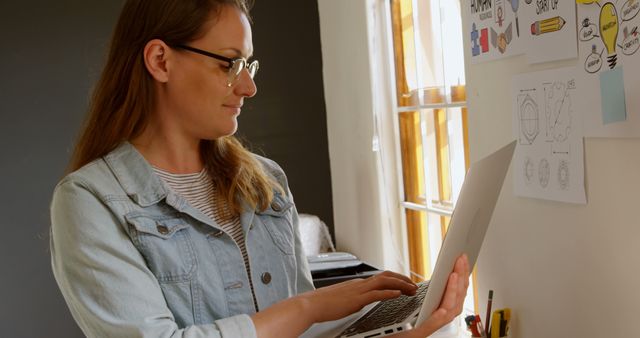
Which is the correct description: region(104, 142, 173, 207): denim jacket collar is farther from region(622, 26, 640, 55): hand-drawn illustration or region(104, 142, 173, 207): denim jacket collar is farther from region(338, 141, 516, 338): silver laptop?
region(622, 26, 640, 55): hand-drawn illustration

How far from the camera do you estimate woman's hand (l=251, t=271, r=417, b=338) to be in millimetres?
1354

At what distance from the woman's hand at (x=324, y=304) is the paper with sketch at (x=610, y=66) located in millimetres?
471

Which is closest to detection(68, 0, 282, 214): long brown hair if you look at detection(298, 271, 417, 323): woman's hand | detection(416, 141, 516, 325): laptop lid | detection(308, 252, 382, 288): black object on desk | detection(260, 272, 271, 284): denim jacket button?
detection(260, 272, 271, 284): denim jacket button

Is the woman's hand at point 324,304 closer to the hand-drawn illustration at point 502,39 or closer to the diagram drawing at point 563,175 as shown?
the diagram drawing at point 563,175

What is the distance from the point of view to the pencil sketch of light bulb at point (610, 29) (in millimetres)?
1444

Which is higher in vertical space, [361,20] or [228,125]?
[361,20]

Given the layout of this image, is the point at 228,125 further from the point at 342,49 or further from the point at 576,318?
the point at 342,49

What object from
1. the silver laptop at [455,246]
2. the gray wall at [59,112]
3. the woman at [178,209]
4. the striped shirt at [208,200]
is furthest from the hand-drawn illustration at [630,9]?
the gray wall at [59,112]

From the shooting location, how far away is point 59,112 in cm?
416

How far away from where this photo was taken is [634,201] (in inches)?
56.2

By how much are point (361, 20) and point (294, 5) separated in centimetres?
99

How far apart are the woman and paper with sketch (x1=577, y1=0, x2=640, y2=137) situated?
408mm

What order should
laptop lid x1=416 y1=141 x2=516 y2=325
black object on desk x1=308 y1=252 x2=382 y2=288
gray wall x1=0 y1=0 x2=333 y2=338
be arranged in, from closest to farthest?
laptop lid x1=416 y1=141 x2=516 y2=325
black object on desk x1=308 y1=252 x2=382 y2=288
gray wall x1=0 y1=0 x2=333 y2=338

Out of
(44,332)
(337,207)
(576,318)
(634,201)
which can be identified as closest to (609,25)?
(634,201)
